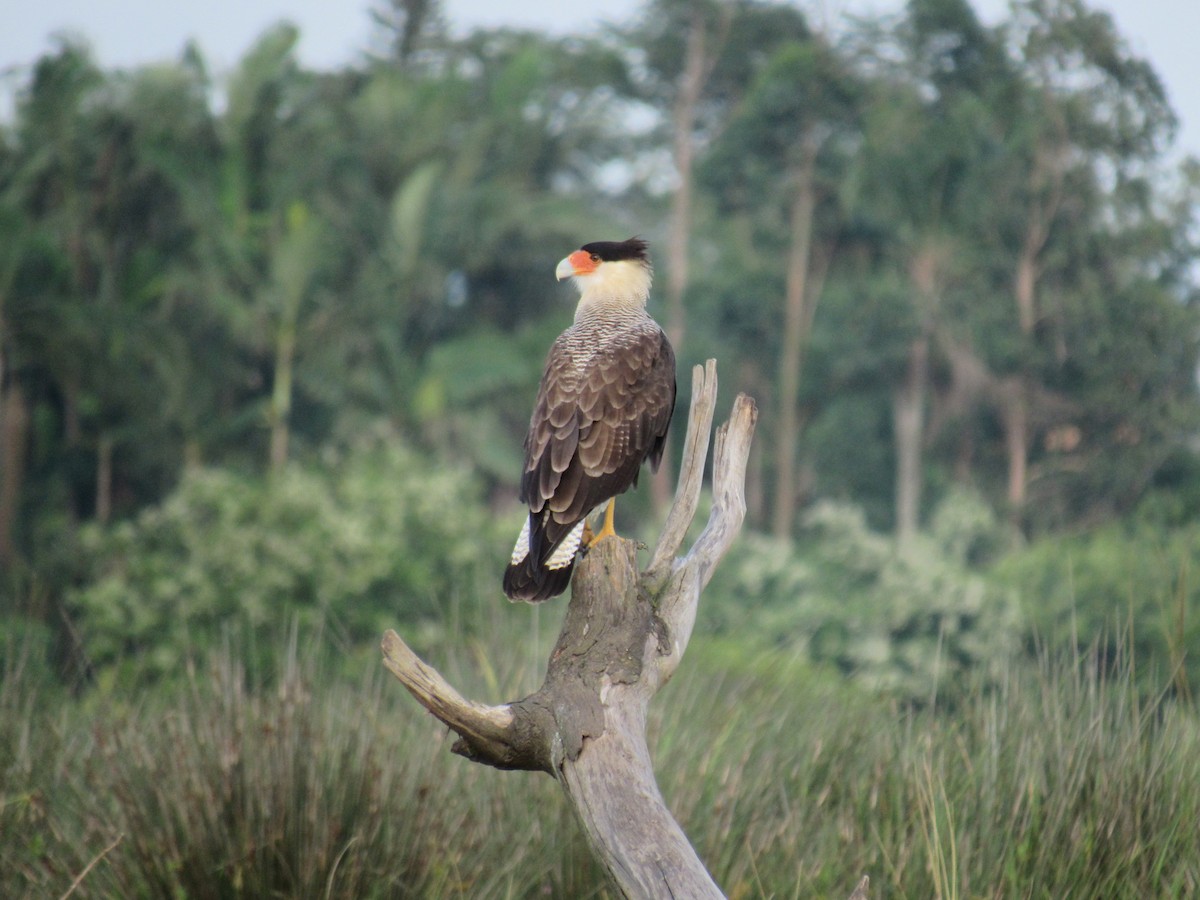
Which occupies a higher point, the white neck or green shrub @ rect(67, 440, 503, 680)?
the white neck

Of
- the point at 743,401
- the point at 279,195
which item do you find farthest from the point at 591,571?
the point at 279,195

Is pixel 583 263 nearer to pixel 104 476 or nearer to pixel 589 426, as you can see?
pixel 589 426

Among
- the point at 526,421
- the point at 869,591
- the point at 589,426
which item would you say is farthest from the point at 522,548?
the point at 526,421

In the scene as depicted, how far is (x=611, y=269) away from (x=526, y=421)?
23812 mm

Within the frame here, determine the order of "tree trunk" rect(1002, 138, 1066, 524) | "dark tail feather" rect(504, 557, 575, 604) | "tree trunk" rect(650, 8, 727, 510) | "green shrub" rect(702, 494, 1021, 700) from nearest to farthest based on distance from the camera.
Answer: "dark tail feather" rect(504, 557, 575, 604), "green shrub" rect(702, 494, 1021, 700), "tree trunk" rect(1002, 138, 1066, 524), "tree trunk" rect(650, 8, 727, 510)

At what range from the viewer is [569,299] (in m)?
32.5

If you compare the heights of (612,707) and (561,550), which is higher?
(561,550)

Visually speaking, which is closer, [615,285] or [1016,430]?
[615,285]

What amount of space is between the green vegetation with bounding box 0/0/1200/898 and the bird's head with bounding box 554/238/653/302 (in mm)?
1356

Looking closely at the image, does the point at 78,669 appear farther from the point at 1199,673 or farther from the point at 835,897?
the point at 1199,673

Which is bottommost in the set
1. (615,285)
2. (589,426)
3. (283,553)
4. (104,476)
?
(283,553)

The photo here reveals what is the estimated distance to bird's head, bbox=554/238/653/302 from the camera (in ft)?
16.9

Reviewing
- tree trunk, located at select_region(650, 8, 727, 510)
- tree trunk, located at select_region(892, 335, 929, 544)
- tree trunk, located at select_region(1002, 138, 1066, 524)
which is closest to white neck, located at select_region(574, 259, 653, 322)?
tree trunk, located at select_region(650, 8, 727, 510)

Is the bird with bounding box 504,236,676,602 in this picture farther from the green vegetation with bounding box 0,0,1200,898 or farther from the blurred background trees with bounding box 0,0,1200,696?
the blurred background trees with bounding box 0,0,1200,696
